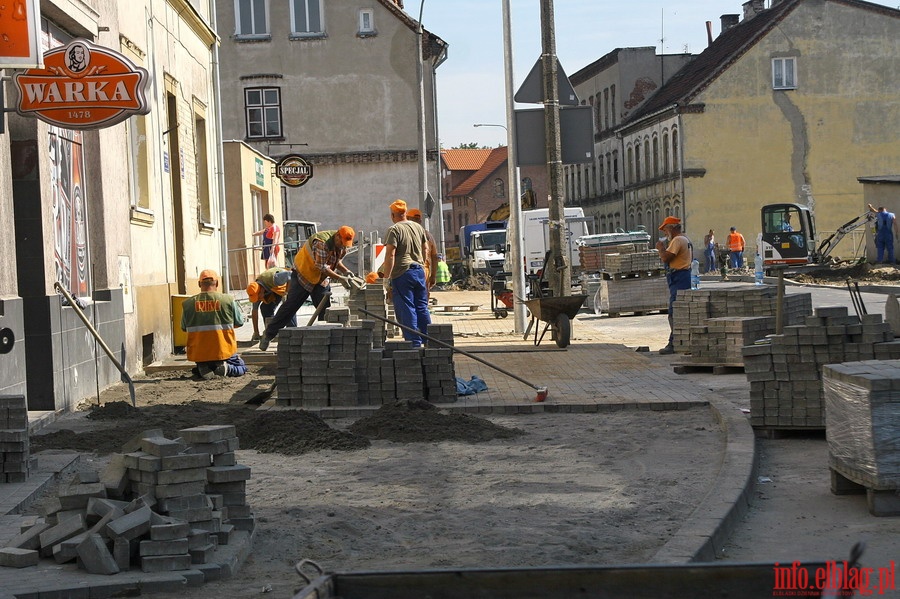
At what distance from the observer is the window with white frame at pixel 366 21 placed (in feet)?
139

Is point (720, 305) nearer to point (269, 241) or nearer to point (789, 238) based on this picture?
point (269, 241)

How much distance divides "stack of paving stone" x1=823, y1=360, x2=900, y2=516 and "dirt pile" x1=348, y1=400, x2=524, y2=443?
10.6ft

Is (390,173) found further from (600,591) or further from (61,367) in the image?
(600,591)

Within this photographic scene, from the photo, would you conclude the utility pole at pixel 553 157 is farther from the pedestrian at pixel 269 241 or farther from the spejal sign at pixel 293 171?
the spejal sign at pixel 293 171

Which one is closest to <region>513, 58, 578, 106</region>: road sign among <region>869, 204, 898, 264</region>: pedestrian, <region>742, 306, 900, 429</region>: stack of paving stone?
<region>742, 306, 900, 429</region>: stack of paving stone

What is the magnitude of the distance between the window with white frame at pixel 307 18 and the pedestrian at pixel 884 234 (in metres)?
19.6

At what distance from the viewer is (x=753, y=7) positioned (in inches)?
2525

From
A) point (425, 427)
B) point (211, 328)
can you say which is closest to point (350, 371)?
point (425, 427)

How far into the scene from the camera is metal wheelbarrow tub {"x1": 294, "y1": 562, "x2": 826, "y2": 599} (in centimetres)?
342

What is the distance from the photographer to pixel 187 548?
18.1 feet

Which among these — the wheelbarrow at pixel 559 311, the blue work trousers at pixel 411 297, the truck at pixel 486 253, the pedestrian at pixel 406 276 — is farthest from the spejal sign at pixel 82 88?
the truck at pixel 486 253

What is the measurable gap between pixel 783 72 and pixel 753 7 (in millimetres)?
11320

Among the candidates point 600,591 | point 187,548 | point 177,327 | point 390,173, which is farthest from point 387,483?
point 390,173

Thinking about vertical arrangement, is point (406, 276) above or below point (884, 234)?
below
